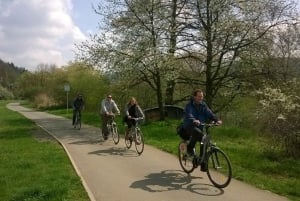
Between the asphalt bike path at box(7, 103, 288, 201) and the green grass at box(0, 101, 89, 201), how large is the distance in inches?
12.7

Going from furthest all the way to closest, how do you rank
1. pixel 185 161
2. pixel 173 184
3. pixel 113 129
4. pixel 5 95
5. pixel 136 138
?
pixel 5 95
pixel 113 129
pixel 136 138
pixel 185 161
pixel 173 184

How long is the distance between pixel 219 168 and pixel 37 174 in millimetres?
4748

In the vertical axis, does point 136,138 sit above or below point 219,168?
above

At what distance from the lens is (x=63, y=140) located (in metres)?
20.1

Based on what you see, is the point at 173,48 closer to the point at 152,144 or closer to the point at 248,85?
the point at 248,85

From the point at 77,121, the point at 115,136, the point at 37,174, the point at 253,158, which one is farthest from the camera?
the point at 77,121

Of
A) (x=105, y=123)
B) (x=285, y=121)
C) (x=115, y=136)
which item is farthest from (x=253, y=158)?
(x=105, y=123)

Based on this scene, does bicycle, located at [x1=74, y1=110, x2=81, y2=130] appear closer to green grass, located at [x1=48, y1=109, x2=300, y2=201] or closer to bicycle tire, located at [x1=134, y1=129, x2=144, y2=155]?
green grass, located at [x1=48, y1=109, x2=300, y2=201]

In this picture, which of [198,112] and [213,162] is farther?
[198,112]

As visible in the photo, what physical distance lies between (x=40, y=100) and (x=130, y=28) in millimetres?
48515

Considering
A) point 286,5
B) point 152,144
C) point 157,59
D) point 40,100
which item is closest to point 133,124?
point 152,144

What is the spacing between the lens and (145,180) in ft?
35.1

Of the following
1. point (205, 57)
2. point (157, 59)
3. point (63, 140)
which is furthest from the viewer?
point (205, 57)

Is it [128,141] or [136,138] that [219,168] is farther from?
[128,141]
